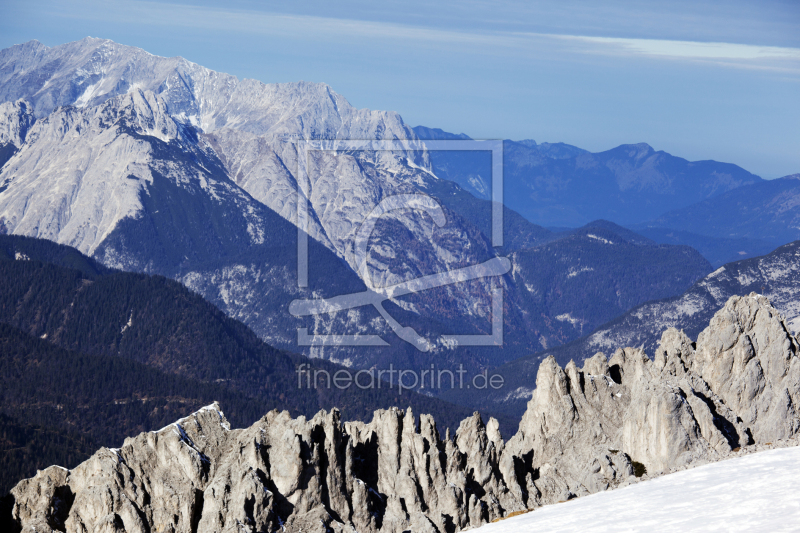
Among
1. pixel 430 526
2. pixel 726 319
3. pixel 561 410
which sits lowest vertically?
pixel 430 526

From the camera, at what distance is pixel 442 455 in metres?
95.7

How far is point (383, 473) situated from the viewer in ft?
306

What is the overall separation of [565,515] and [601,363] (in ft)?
119

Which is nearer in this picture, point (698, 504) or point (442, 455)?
point (698, 504)

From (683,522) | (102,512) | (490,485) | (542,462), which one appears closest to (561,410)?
(542,462)

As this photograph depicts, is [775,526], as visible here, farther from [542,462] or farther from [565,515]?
[542,462]

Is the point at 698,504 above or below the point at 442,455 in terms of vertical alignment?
below

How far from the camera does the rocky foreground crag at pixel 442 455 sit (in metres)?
81.6

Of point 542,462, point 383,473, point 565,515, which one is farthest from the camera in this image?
point 542,462

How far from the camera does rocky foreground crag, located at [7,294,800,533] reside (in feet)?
268

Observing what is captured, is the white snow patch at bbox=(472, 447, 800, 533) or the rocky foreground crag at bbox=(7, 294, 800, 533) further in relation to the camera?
the rocky foreground crag at bbox=(7, 294, 800, 533)

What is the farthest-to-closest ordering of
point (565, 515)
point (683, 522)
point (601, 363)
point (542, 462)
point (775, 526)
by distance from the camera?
point (601, 363)
point (542, 462)
point (565, 515)
point (683, 522)
point (775, 526)

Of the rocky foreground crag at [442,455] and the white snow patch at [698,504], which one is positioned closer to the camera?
the white snow patch at [698,504]

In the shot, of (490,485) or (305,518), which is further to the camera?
(490,485)
